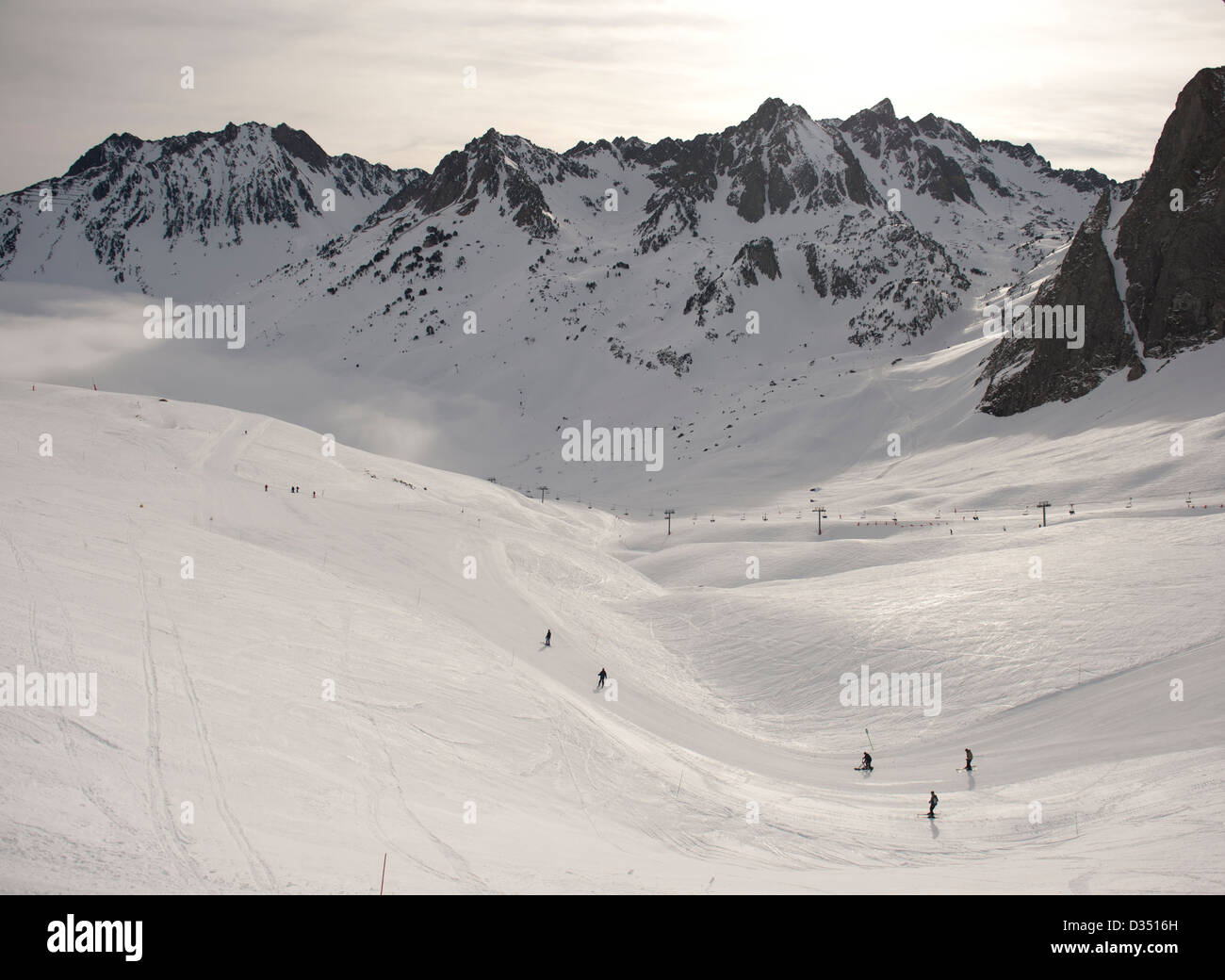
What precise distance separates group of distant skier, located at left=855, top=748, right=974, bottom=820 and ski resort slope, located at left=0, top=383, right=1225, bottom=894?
410mm

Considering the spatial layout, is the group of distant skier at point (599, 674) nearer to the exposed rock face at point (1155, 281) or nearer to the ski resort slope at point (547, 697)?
the ski resort slope at point (547, 697)

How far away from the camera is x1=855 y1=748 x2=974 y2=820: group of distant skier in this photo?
23.7 metres

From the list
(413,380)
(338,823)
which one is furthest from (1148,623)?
(413,380)

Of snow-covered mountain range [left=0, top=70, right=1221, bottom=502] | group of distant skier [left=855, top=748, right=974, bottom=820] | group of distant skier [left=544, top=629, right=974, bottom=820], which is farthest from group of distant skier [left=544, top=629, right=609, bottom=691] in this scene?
snow-covered mountain range [left=0, top=70, right=1221, bottom=502]

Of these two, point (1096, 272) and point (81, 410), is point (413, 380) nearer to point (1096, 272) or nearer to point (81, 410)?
point (81, 410)

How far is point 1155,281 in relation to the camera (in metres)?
94.9

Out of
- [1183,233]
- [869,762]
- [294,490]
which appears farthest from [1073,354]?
[294,490]

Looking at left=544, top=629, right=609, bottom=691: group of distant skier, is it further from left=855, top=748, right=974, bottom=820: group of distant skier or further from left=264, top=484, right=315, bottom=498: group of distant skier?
left=264, top=484, right=315, bottom=498: group of distant skier

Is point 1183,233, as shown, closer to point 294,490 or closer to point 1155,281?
point 1155,281

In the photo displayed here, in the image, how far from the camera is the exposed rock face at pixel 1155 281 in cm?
9131

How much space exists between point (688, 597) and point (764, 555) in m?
11.2

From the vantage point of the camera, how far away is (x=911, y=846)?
857 inches

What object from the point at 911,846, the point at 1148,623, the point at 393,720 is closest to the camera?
the point at 911,846

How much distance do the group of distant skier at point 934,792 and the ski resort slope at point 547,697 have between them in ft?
1.34
